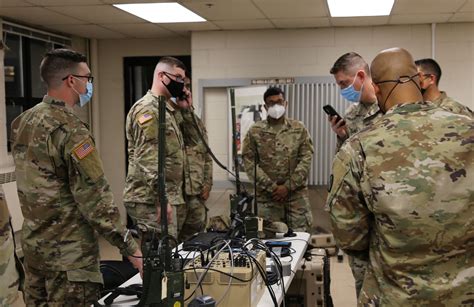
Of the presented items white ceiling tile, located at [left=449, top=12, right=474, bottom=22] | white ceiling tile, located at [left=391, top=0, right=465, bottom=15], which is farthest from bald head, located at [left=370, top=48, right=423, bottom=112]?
white ceiling tile, located at [left=449, top=12, right=474, bottom=22]

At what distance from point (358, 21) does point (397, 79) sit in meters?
3.56

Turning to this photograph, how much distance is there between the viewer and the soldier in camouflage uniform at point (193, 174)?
343 cm

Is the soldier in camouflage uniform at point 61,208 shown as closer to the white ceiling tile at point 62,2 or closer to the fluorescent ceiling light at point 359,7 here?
the white ceiling tile at point 62,2

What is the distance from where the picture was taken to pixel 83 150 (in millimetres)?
2205

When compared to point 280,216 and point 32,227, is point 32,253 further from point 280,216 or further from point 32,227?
point 280,216

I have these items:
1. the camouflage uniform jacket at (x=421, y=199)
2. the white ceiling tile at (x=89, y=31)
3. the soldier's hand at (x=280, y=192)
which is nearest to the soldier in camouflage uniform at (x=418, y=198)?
the camouflage uniform jacket at (x=421, y=199)

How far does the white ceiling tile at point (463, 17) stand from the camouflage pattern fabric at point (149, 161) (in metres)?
3.13

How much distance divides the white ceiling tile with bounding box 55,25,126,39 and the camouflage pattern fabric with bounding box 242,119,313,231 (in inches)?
92.0

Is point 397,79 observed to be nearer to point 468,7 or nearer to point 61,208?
point 61,208

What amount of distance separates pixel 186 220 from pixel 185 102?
0.80 m

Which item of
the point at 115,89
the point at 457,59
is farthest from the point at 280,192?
the point at 115,89

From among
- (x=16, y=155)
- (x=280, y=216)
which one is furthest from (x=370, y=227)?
(x=280, y=216)

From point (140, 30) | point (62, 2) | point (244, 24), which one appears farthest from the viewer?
point (140, 30)

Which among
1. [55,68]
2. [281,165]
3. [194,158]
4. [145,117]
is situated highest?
[55,68]
